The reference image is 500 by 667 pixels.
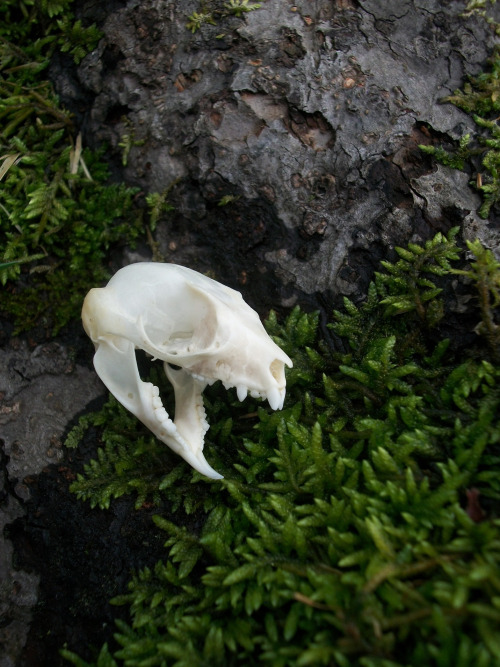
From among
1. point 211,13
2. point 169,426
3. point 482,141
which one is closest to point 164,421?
point 169,426

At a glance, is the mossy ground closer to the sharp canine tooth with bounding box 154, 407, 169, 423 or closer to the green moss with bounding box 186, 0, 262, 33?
the green moss with bounding box 186, 0, 262, 33

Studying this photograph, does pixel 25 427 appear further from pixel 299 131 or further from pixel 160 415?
pixel 299 131

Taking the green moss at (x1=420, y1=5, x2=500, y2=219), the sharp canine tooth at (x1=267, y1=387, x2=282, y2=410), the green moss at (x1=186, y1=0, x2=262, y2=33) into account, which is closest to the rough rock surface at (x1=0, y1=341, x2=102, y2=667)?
the sharp canine tooth at (x1=267, y1=387, x2=282, y2=410)

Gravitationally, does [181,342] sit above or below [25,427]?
above

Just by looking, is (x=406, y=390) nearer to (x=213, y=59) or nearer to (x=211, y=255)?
(x=211, y=255)

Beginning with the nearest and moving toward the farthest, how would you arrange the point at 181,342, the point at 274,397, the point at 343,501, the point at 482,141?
1. the point at 343,501
2. the point at 274,397
3. the point at 181,342
4. the point at 482,141

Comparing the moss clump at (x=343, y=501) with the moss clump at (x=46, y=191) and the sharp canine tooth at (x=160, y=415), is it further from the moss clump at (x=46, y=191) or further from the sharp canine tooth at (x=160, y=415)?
the moss clump at (x=46, y=191)

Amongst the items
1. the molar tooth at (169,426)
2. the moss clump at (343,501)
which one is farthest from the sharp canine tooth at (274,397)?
the molar tooth at (169,426)
